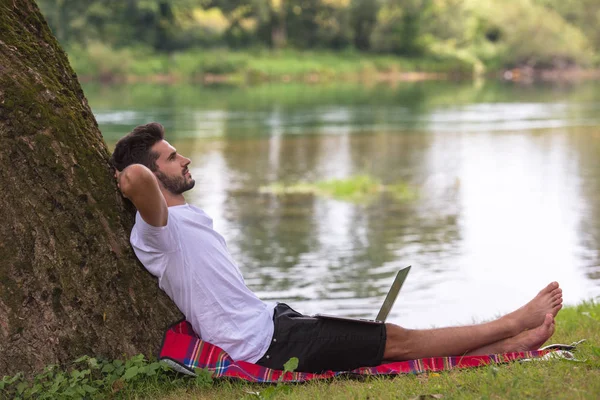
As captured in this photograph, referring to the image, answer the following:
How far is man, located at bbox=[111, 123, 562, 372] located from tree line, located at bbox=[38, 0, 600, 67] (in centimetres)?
5952

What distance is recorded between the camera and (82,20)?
60719 millimetres

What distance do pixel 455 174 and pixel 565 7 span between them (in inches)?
2587

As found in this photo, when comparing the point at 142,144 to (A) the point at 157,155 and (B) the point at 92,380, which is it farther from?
(B) the point at 92,380

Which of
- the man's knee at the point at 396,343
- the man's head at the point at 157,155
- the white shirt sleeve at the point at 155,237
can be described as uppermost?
the man's head at the point at 157,155

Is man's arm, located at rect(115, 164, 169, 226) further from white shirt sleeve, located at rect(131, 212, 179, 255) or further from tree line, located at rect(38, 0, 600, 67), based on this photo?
tree line, located at rect(38, 0, 600, 67)

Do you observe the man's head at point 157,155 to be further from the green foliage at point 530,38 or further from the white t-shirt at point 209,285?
the green foliage at point 530,38

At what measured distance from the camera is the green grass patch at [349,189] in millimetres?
15344

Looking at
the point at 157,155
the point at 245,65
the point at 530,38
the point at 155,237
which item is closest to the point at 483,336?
the point at 155,237

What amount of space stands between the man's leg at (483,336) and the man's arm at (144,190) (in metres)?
1.21

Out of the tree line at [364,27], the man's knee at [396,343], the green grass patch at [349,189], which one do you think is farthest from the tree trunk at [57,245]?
the tree line at [364,27]

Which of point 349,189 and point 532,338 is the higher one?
point 532,338

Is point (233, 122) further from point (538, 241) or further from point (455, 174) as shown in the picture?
point (538, 241)

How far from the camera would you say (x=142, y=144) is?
4.29m

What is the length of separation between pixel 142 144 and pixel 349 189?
1145 centimetres
